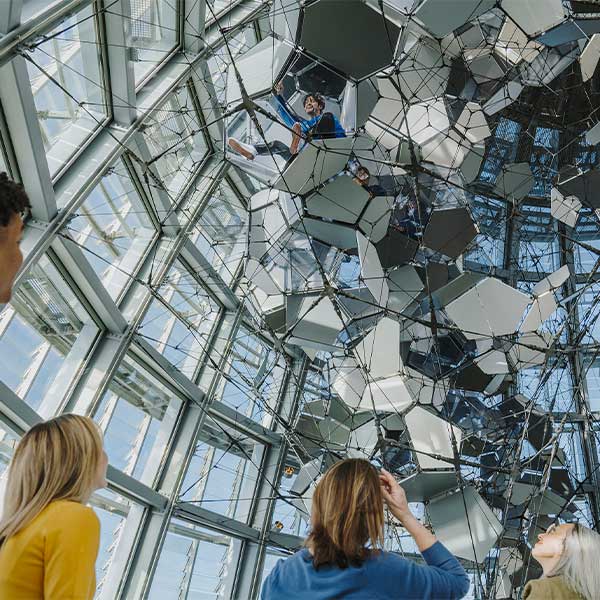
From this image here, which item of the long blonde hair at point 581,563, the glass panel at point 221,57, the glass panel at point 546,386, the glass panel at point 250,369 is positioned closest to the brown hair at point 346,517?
the long blonde hair at point 581,563

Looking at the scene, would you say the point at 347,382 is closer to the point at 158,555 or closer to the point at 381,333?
the point at 381,333

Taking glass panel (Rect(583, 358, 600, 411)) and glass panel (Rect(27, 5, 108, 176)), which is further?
glass panel (Rect(583, 358, 600, 411))

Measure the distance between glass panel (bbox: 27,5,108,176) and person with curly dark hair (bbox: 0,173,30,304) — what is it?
410 cm

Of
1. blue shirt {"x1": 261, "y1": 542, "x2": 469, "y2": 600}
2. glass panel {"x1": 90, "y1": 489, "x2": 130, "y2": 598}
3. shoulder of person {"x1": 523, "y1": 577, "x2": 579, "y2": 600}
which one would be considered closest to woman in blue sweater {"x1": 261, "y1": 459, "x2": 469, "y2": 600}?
blue shirt {"x1": 261, "y1": 542, "x2": 469, "y2": 600}

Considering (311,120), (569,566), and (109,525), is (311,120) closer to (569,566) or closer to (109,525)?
(569,566)

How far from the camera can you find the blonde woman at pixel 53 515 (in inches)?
39.0

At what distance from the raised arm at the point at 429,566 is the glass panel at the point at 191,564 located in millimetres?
6505

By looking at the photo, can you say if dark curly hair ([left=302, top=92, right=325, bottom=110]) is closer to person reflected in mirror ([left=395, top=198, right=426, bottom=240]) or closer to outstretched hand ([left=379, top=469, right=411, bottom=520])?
person reflected in mirror ([left=395, top=198, right=426, bottom=240])

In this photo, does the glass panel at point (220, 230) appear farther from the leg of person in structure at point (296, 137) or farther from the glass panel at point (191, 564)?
the leg of person in structure at point (296, 137)

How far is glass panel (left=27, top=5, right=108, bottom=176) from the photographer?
4.79 metres

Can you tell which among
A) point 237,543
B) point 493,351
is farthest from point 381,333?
point 237,543

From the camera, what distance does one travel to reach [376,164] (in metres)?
4.04

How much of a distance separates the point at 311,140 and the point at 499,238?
3403 millimetres

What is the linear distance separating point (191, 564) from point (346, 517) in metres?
7.10
